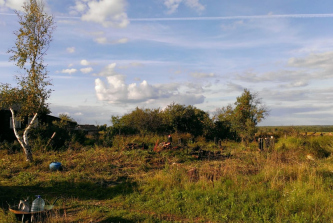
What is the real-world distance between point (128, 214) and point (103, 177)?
12.1 ft

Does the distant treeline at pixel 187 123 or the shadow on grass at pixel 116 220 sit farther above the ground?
the distant treeline at pixel 187 123

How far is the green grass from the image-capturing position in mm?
5484

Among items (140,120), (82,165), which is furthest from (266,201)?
(140,120)

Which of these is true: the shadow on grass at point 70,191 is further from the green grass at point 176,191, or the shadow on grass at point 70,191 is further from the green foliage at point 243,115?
the green foliage at point 243,115

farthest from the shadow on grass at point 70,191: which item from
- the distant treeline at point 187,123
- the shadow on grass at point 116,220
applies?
the distant treeline at point 187,123

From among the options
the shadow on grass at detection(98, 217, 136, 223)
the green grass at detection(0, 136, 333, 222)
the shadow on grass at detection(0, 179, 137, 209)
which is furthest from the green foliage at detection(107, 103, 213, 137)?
the shadow on grass at detection(98, 217, 136, 223)

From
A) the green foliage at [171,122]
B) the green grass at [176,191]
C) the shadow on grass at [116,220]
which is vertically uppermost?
the green foliage at [171,122]

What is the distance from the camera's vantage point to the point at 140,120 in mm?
Answer: 24000

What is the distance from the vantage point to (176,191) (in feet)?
22.7

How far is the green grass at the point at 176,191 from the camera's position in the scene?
5.48 meters

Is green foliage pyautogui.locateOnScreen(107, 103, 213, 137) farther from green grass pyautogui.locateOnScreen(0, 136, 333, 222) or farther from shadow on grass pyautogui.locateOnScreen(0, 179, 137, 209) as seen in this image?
shadow on grass pyautogui.locateOnScreen(0, 179, 137, 209)

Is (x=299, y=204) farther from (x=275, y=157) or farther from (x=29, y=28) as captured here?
(x=29, y=28)

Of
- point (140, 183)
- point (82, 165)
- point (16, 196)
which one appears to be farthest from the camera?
point (82, 165)

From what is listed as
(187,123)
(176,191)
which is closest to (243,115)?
(187,123)
